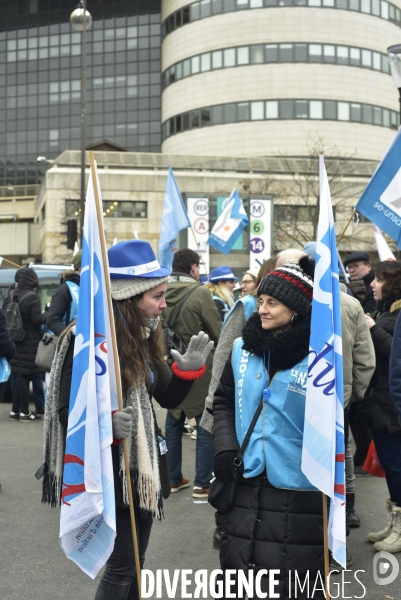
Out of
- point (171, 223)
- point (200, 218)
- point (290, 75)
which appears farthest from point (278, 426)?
point (290, 75)

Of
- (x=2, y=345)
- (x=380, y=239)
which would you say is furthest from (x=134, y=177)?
(x=2, y=345)

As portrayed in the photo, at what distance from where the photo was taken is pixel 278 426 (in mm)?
3266

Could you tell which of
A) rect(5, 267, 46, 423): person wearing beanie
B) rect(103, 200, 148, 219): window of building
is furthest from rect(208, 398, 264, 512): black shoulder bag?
rect(103, 200, 148, 219): window of building

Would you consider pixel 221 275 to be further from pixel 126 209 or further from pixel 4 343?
pixel 126 209

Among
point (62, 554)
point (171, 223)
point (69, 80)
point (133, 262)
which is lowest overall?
point (62, 554)

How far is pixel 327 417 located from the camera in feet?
10.5

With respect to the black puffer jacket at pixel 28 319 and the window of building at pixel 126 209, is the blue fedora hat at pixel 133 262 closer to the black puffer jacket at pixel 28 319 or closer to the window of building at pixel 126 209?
the black puffer jacket at pixel 28 319

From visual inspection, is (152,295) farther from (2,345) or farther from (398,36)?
(398,36)

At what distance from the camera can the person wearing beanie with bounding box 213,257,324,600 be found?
3176mm

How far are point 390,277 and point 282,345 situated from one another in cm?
230

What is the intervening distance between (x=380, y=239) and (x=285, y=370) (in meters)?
8.59

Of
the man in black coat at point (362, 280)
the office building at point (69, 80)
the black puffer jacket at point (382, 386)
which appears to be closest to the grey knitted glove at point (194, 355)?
the black puffer jacket at point (382, 386)

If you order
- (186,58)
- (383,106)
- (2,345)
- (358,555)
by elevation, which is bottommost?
(358,555)

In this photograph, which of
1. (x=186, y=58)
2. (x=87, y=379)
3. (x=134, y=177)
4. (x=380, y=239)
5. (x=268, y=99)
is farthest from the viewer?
(x=186, y=58)
